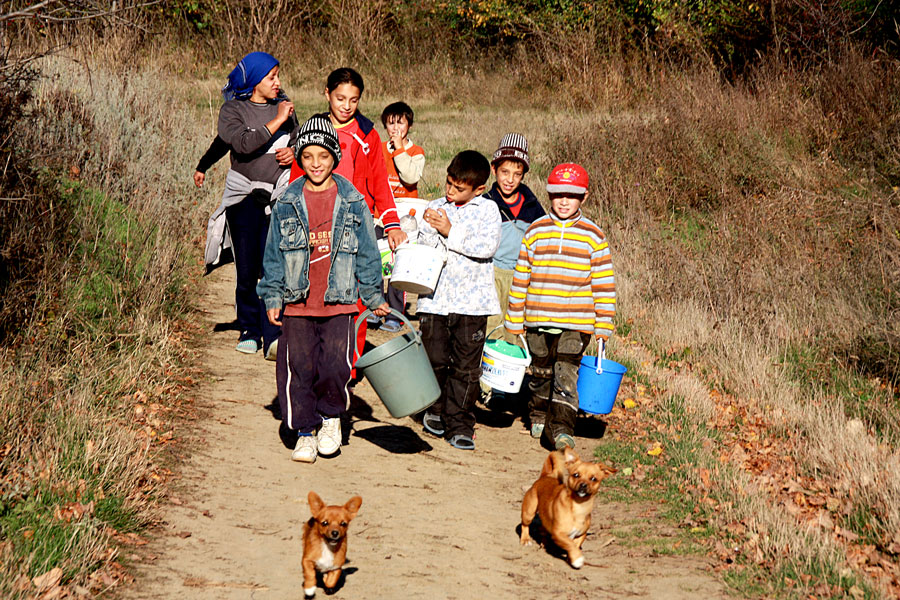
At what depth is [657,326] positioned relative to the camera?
9.14 m

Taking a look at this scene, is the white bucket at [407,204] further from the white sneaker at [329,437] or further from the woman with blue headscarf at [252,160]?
the white sneaker at [329,437]

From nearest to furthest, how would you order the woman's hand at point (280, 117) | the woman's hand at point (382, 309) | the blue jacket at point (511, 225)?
the woman's hand at point (382, 309), the woman's hand at point (280, 117), the blue jacket at point (511, 225)

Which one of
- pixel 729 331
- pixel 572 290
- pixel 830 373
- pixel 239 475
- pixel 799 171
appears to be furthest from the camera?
pixel 799 171

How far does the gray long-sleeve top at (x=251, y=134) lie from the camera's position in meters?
6.99

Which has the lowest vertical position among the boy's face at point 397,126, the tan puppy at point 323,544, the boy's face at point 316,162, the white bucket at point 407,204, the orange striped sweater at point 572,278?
the tan puppy at point 323,544

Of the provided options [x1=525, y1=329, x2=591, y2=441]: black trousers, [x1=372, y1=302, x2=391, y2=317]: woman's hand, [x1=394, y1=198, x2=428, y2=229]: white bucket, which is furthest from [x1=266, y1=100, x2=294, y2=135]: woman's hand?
[x1=525, y1=329, x2=591, y2=441]: black trousers

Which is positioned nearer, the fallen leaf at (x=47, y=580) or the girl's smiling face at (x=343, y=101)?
the fallen leaf at (x=47, y=580)

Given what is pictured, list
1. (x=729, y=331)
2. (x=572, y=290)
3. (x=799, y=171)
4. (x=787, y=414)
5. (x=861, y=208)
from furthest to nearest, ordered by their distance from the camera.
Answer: (x=799, y=171), (x=861, y=208), (x=729, y=331), (x=787, y=414), (x=572, y=290)

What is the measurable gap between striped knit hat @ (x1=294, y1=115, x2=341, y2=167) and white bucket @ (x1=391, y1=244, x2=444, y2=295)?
2.50 feet

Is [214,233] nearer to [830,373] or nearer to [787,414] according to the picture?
[787,414]

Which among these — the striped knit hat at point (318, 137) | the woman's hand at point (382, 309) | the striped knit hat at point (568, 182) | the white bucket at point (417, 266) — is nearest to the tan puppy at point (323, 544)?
the woman's hand at point (382, 309)

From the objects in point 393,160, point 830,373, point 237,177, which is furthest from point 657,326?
point 237,177

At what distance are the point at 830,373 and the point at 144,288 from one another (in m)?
6.03

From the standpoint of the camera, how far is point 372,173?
6895 mm
